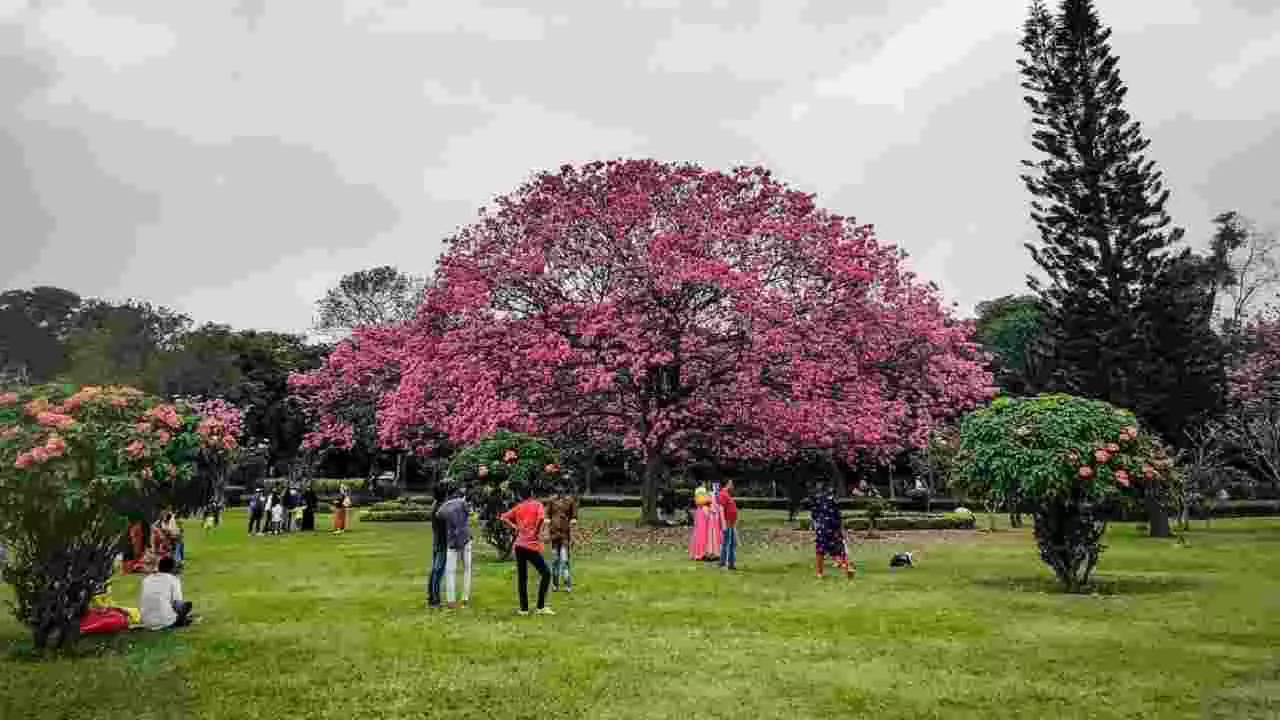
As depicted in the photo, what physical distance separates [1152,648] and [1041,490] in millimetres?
4240

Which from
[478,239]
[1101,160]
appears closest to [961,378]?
[1101,160]

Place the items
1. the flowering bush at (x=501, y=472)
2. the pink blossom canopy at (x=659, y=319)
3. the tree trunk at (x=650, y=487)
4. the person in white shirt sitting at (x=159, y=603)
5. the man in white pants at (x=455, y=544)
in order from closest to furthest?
the person in white shirt sitting at (x=159, y=603), the man in white pants at (x=455, y=544), the flowering bush at (x=501, y=472), the pink blossom canopy at (x=659, y=319), the tree trunk at (x=650, y=487)

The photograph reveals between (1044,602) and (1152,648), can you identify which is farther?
(1044,602)

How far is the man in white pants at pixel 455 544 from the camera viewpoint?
43.3ft

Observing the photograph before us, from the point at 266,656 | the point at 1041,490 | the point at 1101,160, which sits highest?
the point at 1101,160

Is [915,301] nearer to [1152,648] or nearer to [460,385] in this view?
[460,385]

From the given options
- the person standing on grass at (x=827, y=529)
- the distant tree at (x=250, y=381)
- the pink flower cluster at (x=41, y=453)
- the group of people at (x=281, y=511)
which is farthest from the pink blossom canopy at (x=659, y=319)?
the distant tree at (x=250, y=381)

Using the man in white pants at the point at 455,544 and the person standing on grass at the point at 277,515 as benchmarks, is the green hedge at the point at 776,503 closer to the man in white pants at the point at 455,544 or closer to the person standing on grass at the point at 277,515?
the person standing on grass at the point at 277,515

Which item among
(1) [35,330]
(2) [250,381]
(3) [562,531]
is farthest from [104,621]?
(1) [35,330]

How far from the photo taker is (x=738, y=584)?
15336 millimetres

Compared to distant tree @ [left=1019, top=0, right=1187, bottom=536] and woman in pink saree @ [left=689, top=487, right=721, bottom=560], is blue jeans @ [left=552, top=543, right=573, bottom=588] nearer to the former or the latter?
woman in pink saree @ [left=689, top=487, right=721, bottom=560]

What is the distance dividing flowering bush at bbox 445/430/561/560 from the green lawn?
5.45ft

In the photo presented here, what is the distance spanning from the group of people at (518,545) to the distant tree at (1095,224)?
2318cm

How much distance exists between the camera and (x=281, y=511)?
98.3 ft
